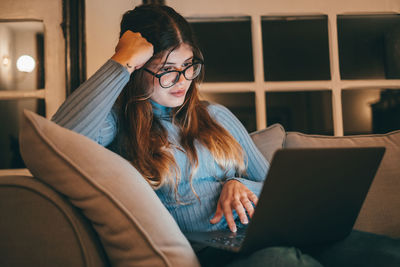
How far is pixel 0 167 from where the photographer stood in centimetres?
167

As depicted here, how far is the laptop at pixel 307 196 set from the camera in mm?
560

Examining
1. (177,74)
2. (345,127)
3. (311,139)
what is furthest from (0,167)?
(345,127)

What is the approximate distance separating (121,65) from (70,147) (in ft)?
1.34

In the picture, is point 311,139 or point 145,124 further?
point 311,139

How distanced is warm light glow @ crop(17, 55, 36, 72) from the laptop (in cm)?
138

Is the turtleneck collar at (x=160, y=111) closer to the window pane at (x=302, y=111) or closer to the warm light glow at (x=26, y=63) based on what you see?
the window pane at (x=302, y=111)

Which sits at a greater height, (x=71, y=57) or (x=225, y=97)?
(x=71, y=57)

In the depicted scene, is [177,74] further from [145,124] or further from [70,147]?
[70,147]

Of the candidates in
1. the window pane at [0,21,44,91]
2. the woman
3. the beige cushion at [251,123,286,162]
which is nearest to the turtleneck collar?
the woman

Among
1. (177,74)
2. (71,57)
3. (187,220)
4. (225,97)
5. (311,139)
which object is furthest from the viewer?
(225,97)

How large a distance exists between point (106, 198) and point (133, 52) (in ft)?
1.76

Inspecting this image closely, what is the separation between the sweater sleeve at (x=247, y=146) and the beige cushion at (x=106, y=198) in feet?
1.73

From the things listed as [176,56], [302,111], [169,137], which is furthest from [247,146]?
[302,111]

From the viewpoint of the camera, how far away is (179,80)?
1084mm
